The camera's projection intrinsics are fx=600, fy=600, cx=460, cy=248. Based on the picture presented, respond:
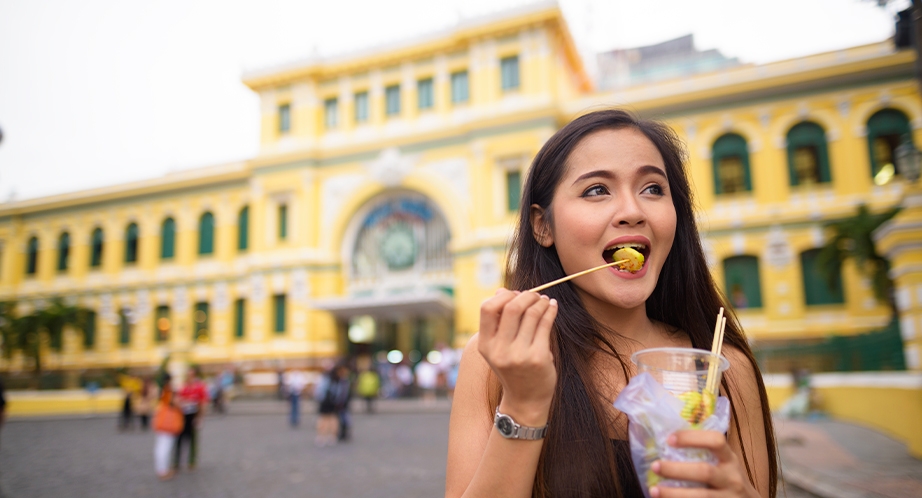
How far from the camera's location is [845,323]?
19531 millimetres

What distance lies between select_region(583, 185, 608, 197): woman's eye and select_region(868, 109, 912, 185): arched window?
908 inches

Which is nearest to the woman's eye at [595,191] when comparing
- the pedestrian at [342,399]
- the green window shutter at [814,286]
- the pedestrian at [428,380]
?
the pedestrian at [342,399]

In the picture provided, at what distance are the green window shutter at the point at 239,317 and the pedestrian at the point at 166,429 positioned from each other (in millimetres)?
20181

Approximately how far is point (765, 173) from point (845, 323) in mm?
5707

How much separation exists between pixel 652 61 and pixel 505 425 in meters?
46.0

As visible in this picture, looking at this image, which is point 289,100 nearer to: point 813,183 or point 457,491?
point 813,183

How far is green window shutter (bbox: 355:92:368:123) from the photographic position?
87.6ft

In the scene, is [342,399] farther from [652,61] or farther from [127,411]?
[652,61]

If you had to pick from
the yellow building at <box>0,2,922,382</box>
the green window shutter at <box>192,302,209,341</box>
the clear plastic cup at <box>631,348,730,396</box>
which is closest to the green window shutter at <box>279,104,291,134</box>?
the yellow building at <box>0,2,922,382</box>

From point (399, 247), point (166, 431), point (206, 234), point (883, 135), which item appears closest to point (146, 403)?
point (166, 431)

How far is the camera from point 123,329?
3080 cm

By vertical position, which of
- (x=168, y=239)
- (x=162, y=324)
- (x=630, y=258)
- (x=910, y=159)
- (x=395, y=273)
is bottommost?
(x=630, y=258)

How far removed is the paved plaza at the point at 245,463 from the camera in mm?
7344

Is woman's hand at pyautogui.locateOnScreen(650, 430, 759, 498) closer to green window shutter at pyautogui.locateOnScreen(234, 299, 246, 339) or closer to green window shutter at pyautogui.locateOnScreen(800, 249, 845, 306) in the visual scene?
green window shutter at pyautogui.locateOnScreen(800, 249, 845, 306)
